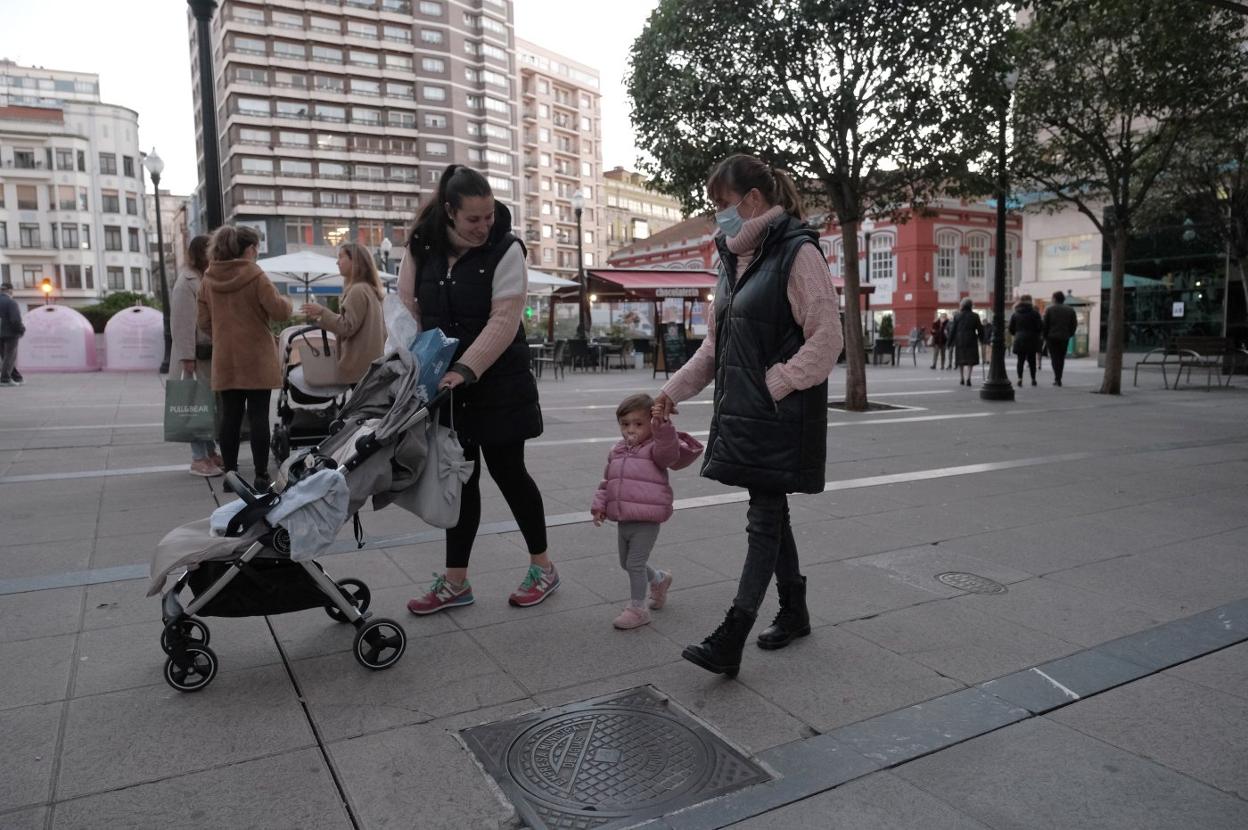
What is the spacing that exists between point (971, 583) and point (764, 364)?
76.6 inches

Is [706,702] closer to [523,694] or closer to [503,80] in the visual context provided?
[523,694]

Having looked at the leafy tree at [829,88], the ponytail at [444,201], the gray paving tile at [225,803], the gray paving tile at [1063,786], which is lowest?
the gray paving tile at [1063,786]

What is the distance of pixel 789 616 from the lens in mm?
3477

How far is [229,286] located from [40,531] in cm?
195

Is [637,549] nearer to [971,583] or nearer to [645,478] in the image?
[645,478]

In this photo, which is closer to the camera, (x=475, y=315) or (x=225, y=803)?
(x=225, y=803)

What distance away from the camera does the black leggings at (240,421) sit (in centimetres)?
612

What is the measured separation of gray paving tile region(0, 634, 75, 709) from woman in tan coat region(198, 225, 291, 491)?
259cm

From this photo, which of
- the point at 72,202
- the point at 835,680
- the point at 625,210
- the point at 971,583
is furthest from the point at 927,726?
the point at 625,210

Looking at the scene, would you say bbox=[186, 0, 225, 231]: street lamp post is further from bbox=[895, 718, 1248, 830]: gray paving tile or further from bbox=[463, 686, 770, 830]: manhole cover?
bbox=[895, 718, 1248, 830]: gray paving tile

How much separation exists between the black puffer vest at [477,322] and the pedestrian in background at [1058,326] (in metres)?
15.5

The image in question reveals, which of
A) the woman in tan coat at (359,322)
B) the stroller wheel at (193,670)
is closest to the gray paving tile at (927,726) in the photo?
the stroller wheel at (193,670)

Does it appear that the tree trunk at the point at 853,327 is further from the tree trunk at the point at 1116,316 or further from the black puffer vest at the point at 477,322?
the black puffer vest at the point at 477,322

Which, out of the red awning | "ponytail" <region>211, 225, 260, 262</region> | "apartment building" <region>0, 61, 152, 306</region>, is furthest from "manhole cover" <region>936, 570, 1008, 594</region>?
"apartment building" <region>0, 61, 152, 306</region>
